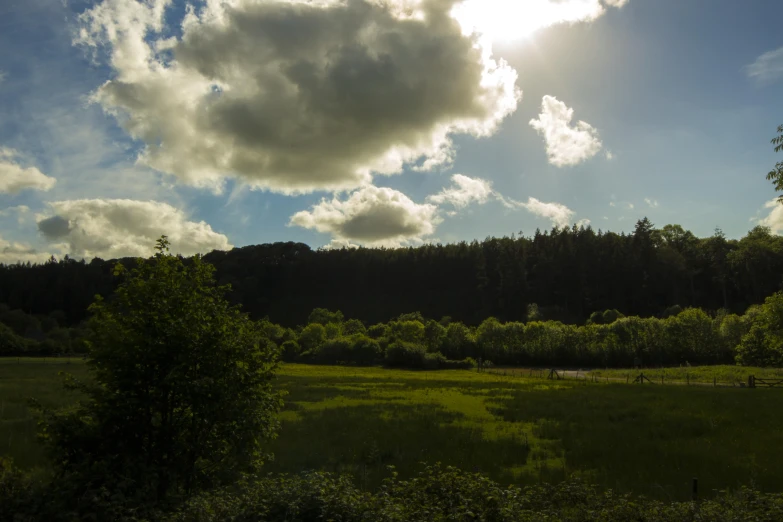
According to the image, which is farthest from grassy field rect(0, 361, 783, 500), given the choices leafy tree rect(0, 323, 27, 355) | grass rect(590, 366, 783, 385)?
leafy tree rect(0, 323, 27, 355)

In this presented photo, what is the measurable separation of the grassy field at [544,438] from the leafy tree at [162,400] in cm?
223

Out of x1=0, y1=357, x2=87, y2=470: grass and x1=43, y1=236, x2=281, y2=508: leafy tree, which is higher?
x1=43, y1=236, x2=281, y2=508: leafy tree

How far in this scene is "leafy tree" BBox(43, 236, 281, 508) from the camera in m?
12.0

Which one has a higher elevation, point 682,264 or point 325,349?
point 682,264

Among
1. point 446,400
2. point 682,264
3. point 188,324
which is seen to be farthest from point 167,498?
point 682,264

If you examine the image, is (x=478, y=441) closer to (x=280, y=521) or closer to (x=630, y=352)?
(x=280, y=521)

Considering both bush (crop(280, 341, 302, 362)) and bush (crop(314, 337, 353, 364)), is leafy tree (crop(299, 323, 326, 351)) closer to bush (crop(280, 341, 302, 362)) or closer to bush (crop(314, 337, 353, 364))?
bush (crop(280, 341, 302, 362))

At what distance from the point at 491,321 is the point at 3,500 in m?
118

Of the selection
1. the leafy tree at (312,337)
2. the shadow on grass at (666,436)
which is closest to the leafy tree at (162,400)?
the shadow on grass at (666,436)

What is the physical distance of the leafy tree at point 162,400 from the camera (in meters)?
12.0

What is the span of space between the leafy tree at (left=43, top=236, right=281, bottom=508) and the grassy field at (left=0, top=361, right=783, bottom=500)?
7.33 feet

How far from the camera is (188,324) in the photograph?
12906mm

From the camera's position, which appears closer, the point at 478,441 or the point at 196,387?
the point at 196,387

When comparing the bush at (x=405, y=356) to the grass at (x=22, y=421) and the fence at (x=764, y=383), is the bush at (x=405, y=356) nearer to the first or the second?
the fence at (x=764, y=383)
